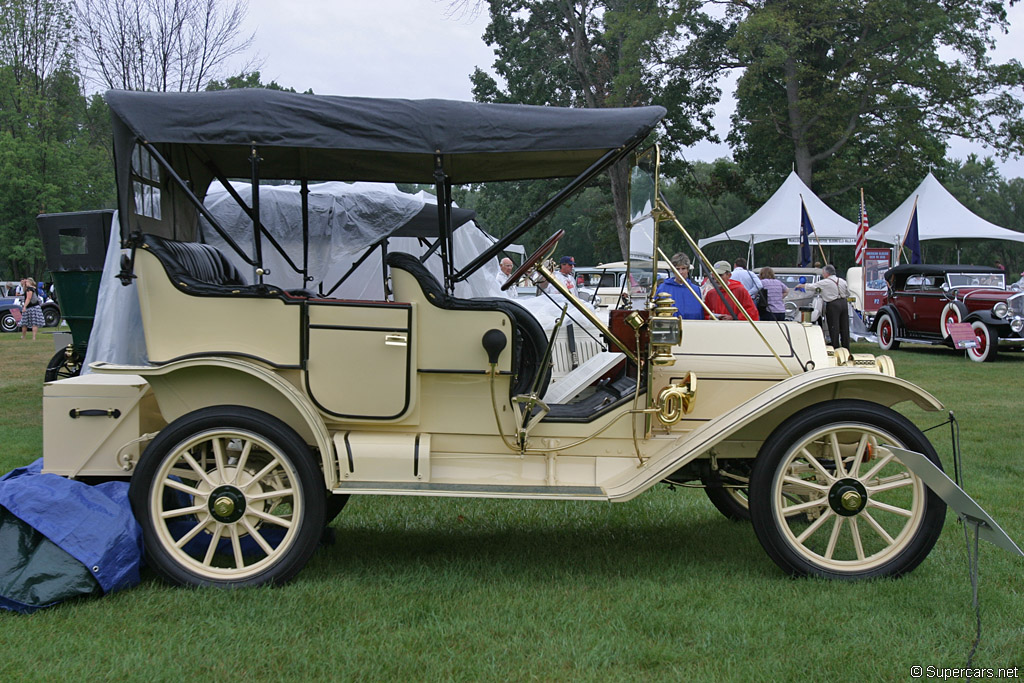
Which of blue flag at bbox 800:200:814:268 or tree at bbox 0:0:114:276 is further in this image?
tree at bbox 0:0:114:276

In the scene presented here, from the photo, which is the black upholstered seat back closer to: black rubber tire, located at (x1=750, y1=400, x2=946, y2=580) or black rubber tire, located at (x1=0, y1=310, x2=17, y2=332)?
Result: black rubber tire, located at (x1=750, y1=400, x2=946, y2=580)

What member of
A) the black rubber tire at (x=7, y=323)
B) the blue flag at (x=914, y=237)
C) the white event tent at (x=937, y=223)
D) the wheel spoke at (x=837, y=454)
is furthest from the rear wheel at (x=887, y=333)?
the black rubber tire at (x=7, y=323)

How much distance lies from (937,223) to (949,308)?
6.08 meters

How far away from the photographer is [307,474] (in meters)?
3.64

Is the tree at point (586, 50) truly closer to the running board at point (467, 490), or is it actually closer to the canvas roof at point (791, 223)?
the canvas roof at point (791, 223)

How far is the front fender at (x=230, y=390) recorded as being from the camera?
3.66 meters

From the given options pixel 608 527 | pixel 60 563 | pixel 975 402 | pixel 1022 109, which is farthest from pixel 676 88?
pixel 60 563

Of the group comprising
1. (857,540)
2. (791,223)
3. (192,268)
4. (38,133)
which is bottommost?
(857,540)

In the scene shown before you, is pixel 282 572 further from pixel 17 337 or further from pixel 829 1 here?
pixel 829 1

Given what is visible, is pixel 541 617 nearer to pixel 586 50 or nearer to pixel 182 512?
pixel 182 512

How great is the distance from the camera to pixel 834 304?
13.5 m

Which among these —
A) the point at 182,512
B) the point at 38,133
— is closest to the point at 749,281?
the point at 182,512

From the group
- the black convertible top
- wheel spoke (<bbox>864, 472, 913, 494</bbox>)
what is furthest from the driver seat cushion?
wheel spoke (<bbox>864, 472, 913, 494</bbox>)

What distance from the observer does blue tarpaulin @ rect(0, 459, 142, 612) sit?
3.38 m
